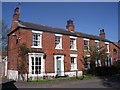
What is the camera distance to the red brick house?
57.1ft

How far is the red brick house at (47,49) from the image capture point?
17406 mm

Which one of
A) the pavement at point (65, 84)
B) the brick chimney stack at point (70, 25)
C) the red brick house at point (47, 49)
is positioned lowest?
the pavement at point (65, 84)

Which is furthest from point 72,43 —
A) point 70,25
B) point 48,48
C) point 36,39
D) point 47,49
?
point 36,39

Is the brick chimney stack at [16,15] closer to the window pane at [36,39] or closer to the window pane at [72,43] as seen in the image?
the window pane at [36,39]

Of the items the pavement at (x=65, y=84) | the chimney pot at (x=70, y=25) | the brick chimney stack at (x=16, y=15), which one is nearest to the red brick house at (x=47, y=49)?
the brick chimney stack at (x=16, y=15)

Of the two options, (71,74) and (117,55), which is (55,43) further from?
(117,55)

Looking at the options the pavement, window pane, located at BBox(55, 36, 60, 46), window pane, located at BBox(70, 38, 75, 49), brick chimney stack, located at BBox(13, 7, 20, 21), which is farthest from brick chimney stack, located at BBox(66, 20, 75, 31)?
the pavement

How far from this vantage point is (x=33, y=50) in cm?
1731

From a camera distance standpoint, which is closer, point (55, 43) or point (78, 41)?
point (55, 43)

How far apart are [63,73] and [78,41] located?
5.66 m

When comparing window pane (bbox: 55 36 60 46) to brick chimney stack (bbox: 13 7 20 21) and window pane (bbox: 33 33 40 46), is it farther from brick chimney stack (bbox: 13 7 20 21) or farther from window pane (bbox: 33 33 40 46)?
brick chimney stack (bbox: 13 7 20 21)

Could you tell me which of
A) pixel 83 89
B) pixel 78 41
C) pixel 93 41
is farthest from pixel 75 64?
pixel 83 89

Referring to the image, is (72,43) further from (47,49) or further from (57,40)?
(47,49)

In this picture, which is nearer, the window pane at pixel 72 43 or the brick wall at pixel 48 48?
the brick wall at pixel 48 48
